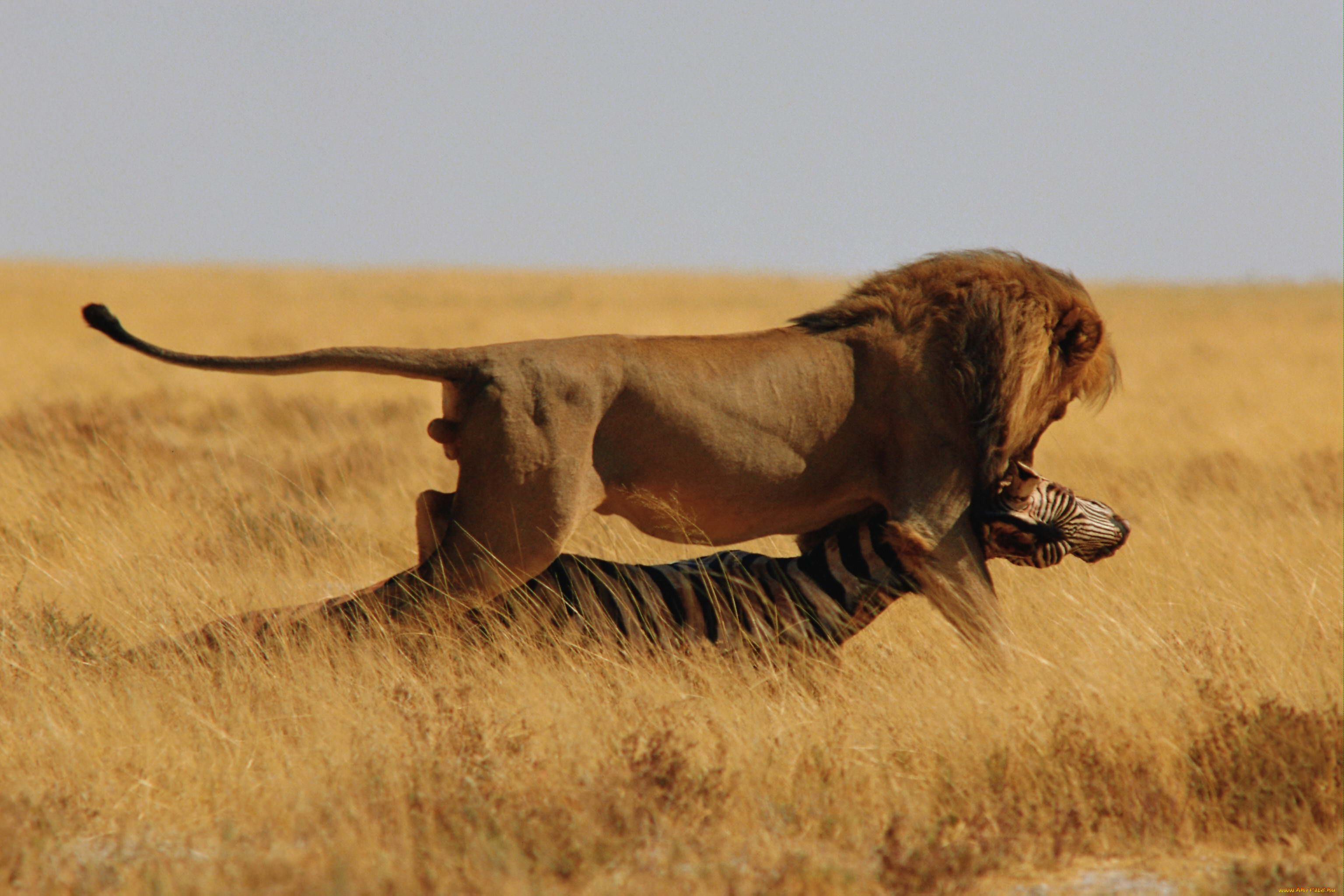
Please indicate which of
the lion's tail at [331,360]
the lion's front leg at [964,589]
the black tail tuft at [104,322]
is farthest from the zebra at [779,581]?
the black tail tuft at [104,322]

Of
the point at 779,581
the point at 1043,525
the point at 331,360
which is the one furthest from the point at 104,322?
the point at 1043,525

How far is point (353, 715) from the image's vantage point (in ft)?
15.0

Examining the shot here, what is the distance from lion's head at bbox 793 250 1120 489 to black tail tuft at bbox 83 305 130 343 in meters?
2.50

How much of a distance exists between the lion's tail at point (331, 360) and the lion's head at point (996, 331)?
1.41 m

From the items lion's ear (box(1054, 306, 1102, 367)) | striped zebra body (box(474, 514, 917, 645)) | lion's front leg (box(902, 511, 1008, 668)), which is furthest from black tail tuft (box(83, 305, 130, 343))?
lion's ear (box(1054, 306, 1102, 367))

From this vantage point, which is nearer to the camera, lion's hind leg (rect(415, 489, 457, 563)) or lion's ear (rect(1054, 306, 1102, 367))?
lion's hind leg (rect(415, 489, 457, 563))

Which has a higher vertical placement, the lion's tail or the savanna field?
the lion's tail

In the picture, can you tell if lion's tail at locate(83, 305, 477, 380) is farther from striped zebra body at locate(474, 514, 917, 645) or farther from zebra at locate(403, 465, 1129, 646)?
striped zebra body at locate(474, 514, 917, 645)

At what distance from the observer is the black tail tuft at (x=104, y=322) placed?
4680 millimetres

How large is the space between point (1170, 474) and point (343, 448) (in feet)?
22.6

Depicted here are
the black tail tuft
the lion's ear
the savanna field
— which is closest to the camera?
the savanna field

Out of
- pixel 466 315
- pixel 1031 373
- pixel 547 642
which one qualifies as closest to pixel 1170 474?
pixel 1031 373

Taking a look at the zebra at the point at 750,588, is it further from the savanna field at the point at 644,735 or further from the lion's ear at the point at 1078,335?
the lion's ear at the point at 1078,335

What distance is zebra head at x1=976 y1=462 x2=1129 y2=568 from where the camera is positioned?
201 inches
